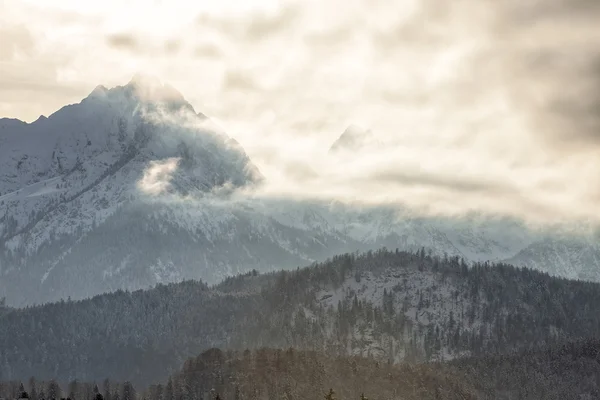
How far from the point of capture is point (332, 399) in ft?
552

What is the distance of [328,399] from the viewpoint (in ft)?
549

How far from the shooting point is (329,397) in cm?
16800

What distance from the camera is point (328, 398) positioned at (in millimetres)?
167750

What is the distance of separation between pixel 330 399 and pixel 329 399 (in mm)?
417

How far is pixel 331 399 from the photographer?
168 meters

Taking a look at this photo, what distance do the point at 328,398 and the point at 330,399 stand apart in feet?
1.79

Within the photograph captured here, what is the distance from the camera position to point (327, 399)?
168500 millimetres

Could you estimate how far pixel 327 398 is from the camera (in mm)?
168375

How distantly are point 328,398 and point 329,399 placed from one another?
0.22 metres

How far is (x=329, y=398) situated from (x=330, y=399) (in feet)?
1.19

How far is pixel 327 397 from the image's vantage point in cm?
16900

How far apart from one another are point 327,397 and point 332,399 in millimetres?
1012

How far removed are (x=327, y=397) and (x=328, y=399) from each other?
175 cm

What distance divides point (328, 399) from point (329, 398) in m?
0.65
